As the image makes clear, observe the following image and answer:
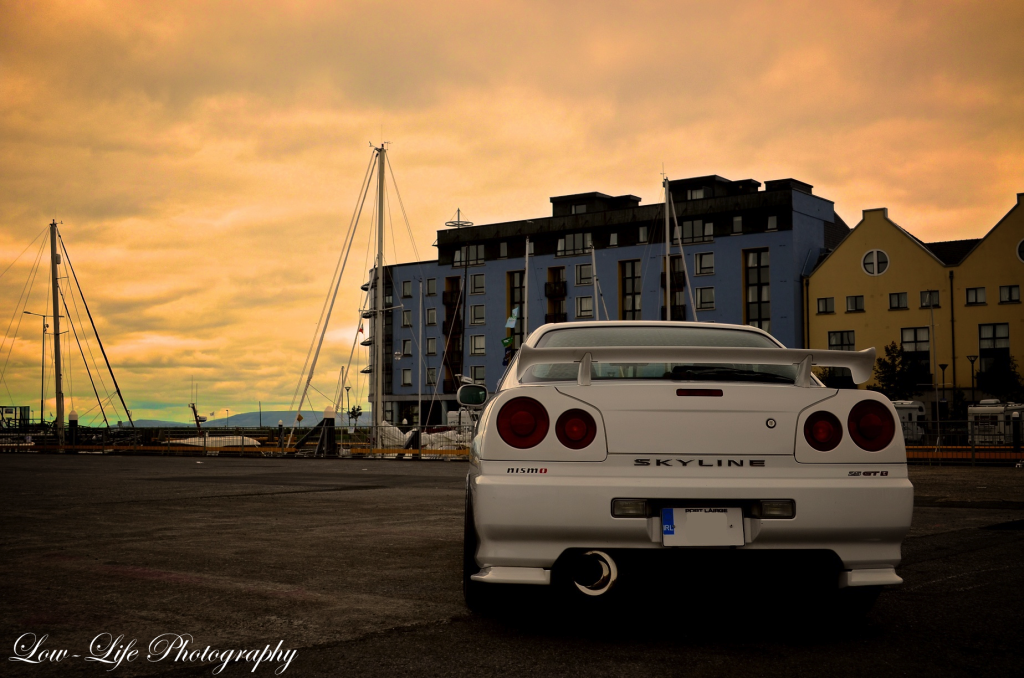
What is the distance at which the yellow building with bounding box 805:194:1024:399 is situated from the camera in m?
56.9

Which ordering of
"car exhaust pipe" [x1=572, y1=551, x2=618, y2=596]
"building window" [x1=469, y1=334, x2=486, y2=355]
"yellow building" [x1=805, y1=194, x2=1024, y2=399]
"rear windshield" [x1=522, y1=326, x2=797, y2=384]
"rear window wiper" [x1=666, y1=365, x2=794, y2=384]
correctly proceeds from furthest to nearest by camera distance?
"building window" [x1=469, y1=334, x2=486, y2=355] → "yellow building" [x1=805, y1=194, x2=1024, y2=399] → "rear windshield" [x1=522, y1=326, x2=797, y2=384] → "rear window wiper" [x1=666, y1=365, x2=794, y2=384] → "car exhaust pipe" [x1=572, y1=551, x2=618, y2=596]

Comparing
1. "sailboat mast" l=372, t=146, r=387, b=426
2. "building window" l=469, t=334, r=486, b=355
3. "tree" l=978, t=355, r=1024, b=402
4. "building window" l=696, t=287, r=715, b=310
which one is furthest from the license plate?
"building window" l=469, t=334, r=486, b=355

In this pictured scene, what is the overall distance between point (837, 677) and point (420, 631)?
181 cm

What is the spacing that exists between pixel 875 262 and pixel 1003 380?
35.8ft

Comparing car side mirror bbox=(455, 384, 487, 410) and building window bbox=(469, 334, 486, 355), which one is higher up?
building window bbox=(469, 334, 486, 355)

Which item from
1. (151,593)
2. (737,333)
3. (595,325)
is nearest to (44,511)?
(151,593)

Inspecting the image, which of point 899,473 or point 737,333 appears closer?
point 899,473

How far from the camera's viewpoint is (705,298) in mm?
67500

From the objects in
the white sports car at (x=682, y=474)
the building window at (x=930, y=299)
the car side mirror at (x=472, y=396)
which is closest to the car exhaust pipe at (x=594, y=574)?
the white sports car at (x=682, y=474)

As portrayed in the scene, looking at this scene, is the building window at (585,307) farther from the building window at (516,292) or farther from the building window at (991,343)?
the building window at (991,343)

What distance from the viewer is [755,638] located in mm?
4453

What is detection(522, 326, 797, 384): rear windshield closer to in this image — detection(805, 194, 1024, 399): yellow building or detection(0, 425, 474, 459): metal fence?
detection(0, 425, 474, 459): metal fence

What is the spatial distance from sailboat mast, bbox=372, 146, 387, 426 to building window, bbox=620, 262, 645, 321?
33452 millimetres

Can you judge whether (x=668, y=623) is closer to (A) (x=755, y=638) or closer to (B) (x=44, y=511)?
(A) (x=755, y=638)
